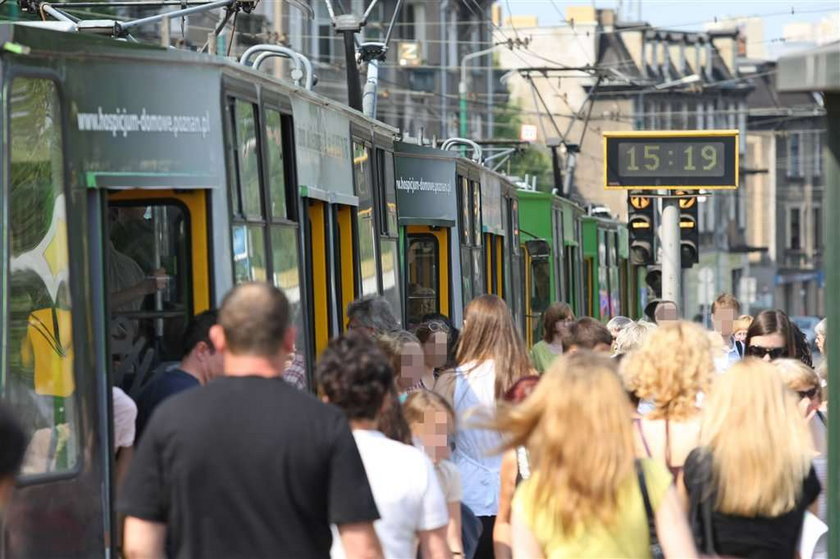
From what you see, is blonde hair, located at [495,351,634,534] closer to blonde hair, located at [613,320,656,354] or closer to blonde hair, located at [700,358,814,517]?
blonde hair, located at [700,358,814,517]

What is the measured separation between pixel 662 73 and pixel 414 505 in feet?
265

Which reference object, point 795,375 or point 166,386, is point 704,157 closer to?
point 795,375

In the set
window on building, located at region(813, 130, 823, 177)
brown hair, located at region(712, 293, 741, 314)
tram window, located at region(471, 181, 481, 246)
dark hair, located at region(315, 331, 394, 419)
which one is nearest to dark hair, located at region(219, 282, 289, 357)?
dark hair, located at region(315, 331, 394, 419)

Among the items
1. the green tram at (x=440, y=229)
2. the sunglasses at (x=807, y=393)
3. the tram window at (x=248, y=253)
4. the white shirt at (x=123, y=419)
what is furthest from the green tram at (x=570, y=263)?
the white shirt at (x=123, y=419)

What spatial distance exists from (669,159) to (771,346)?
10.4 meters

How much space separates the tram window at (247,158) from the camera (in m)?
8.35

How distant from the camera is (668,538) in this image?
5.27 meters

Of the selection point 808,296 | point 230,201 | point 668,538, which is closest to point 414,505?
point 668,538

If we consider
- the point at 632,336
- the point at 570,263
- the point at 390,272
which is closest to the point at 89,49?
the point at 632,336

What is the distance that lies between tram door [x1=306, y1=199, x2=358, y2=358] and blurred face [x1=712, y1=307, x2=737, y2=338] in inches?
94.2

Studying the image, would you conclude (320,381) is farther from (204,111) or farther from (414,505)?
(204,111)

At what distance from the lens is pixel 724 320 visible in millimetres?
11812

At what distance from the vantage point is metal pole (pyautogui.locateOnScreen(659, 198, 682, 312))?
22.2 metres

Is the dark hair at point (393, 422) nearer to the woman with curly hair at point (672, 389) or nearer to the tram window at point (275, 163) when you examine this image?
the woman with curly hair at point (672, 389)
